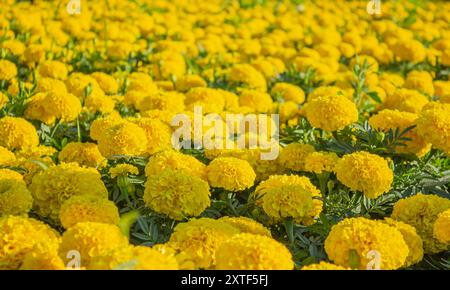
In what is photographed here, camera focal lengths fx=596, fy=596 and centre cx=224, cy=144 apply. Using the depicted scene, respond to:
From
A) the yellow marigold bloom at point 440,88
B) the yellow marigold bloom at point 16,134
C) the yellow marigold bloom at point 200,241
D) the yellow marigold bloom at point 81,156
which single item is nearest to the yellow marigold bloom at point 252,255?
the yellow marigold bloom at point 200,241

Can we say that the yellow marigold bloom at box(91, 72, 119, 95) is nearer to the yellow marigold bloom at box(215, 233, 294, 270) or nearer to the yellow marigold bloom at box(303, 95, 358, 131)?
the yellow marigold bloom at box(303, 95, 358, 131)

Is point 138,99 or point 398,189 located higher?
point 138,99

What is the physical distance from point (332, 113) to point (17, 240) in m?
1.70

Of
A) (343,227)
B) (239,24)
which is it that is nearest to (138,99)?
(343,227)

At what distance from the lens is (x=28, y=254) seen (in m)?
1.81

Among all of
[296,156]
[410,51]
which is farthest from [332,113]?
[410,51]

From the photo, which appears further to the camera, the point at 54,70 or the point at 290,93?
the point at 290,93

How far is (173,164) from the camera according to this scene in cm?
267

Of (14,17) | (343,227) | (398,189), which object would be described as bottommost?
(398,189)

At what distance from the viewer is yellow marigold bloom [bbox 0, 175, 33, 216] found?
2.24 metres

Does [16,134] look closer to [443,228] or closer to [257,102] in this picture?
[257,102]

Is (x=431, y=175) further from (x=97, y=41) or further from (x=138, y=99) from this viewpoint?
(x=97, y=41)

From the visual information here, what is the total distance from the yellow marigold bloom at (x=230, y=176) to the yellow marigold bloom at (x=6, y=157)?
0.93 m

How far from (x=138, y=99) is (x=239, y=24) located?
13.4 feet
